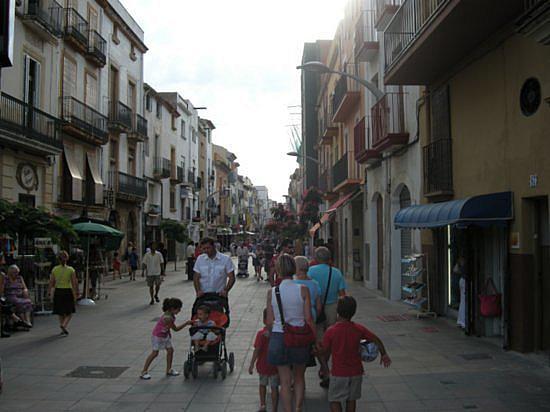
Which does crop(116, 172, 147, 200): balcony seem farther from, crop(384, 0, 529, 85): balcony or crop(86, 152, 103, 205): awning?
crop(384, 0, 529, 85): balcony

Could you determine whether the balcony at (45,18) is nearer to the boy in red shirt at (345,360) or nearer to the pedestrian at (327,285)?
the pedestrian at (327,285)

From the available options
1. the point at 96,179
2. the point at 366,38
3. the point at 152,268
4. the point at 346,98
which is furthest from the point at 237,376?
the point at 96,179

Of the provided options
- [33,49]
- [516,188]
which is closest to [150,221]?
[33,49]

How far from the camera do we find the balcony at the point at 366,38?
18.7 metres

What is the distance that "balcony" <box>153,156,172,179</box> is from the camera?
39069 millimetres

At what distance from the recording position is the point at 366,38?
20531mm

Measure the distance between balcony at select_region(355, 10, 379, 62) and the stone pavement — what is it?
9645 mm

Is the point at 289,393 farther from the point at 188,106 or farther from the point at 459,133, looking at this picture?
the point at 188,106

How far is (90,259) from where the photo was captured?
19.0 m

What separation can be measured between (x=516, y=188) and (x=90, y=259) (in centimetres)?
1413

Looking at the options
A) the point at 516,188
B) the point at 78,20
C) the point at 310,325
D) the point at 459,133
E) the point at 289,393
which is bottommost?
the point at 289,393

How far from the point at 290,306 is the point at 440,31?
6463mm

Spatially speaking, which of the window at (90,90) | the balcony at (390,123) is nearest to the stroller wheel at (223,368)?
the balcony at (390,123)

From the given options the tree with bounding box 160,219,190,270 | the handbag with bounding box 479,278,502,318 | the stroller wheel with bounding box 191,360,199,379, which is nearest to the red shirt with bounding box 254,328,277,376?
the stroller wheel with bounding box 191,360,199,379
